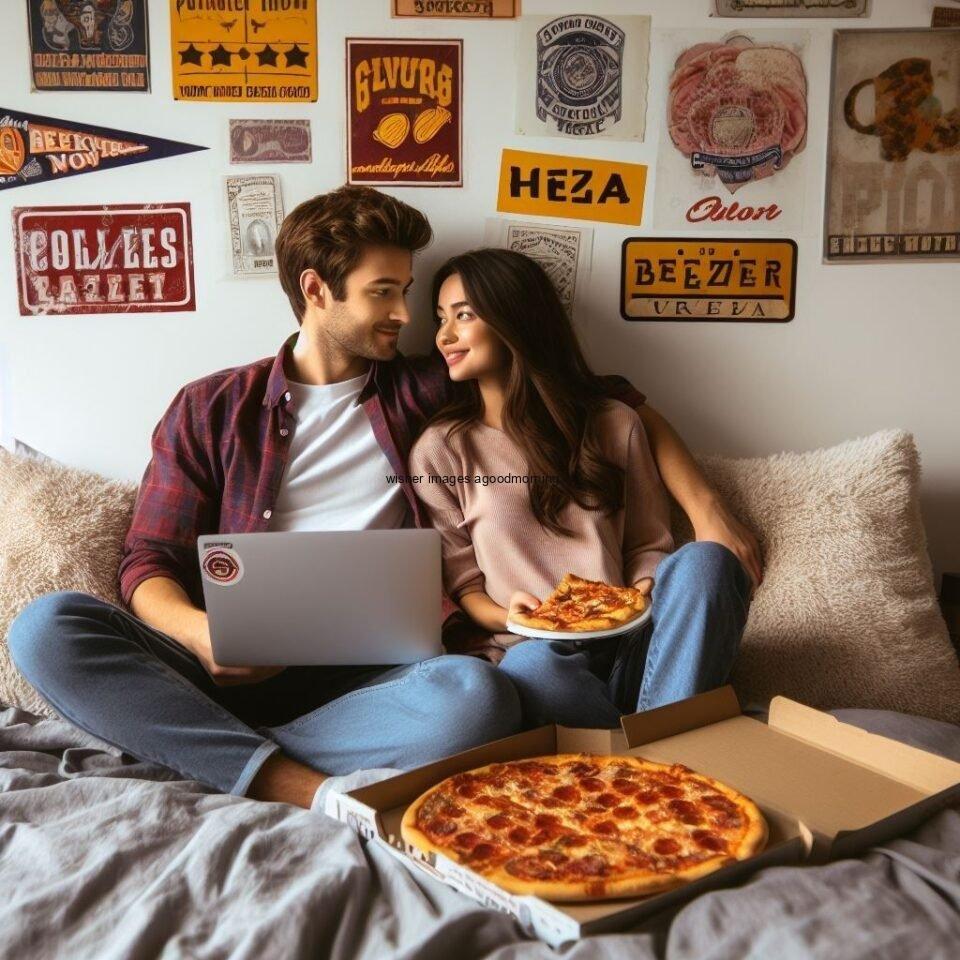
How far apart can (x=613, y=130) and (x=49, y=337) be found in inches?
52.6

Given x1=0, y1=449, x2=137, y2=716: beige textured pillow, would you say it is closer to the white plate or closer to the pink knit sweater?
the pink knit sweater

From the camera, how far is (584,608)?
172 cm

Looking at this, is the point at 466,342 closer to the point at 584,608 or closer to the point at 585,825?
the point at 584,608

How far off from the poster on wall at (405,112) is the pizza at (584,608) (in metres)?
0.98

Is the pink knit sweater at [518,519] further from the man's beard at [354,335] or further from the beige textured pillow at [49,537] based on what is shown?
the beige textured pillow at [49,537]

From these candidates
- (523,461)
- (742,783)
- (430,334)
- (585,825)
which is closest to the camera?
(585,825)

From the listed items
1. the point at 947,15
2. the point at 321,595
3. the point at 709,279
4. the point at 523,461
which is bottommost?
the point at 321,595

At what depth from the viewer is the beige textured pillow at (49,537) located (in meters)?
1.83

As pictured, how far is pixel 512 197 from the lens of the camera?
7.29 ft

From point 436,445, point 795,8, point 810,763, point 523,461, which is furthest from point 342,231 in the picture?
point 810,763

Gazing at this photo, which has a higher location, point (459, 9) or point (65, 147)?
point (459, 9)

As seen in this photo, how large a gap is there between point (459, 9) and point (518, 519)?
1.11 metres

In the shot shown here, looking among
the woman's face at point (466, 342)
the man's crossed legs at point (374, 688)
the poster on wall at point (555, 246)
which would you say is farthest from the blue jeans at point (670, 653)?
the poster on wall at point (555, 246)

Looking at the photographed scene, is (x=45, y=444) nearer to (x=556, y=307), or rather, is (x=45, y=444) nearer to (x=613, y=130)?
(x=556, y=307)
